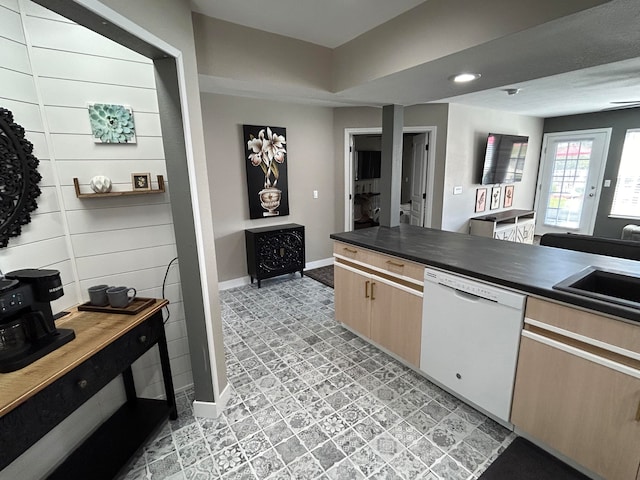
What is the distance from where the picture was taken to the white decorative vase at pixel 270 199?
159 inches

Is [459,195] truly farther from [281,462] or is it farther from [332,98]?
[281,462]

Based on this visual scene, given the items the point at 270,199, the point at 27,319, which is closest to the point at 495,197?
the point at 270,199

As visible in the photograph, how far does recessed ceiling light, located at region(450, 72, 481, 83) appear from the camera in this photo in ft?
6.66

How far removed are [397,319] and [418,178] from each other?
3.12 m

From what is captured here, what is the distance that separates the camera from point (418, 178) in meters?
4.80

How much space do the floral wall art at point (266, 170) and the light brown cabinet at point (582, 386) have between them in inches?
127

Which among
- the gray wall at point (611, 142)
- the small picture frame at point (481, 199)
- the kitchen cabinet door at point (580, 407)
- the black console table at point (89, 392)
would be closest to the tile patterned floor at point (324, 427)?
the black console table at point (89, 392)

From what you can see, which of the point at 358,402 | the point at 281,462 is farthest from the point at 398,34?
the point at 281,462

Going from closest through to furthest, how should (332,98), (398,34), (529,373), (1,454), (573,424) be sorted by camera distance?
(1,454) < (573,424) < (529,373) < (398,34) < (332,98)

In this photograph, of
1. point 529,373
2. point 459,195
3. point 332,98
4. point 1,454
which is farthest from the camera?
point 459,195

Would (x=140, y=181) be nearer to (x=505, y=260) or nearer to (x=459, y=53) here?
(x=459, y=53)

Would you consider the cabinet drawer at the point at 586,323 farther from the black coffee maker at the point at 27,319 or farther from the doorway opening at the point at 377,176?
the doorway opening at the point at 377,176

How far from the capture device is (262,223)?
Result: 4156 millimetres

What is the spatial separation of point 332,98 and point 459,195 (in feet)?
9.91
